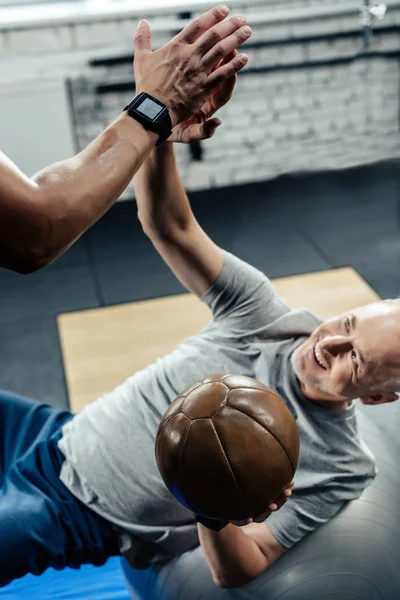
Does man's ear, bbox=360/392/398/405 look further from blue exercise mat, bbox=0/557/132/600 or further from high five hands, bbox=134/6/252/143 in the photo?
blue exercise mat, bbox=0/557/132/600

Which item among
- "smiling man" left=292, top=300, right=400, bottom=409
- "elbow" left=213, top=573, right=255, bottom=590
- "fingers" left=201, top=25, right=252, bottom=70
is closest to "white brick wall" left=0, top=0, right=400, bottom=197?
"smiling man" left=292, top=300, right=400, bottom=409

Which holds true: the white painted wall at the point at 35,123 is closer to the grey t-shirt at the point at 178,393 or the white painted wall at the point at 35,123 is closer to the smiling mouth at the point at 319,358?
the grey t-shirt at the point at 178,393

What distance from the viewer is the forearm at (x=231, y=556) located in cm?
146

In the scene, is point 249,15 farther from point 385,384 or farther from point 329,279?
point 385,384

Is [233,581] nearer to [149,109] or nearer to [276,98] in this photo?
[149,109]

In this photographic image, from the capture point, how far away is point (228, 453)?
4.07ft

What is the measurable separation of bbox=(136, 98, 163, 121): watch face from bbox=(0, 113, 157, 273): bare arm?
4 cm

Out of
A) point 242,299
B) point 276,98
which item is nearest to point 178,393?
point 242,299

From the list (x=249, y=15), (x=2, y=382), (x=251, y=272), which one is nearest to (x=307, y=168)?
(x=249, y=15)

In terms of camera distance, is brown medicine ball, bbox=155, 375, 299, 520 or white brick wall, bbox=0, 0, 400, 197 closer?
brown medicine ball, bbox=155, 375, 299, 520

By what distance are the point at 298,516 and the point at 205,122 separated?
95 centimetres

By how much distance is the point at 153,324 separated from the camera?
144 inches

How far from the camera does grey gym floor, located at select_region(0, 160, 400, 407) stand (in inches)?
142

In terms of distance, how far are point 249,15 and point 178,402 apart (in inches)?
160
